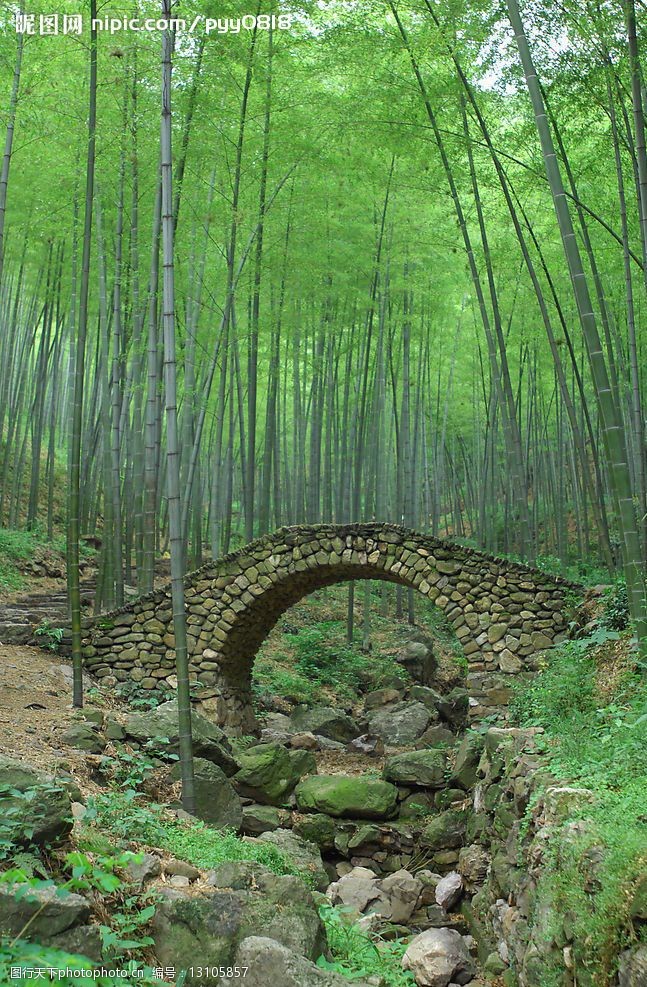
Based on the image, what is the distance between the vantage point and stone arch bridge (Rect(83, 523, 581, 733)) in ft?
23.4

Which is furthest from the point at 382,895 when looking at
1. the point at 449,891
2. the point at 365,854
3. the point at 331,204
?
the point at 331,204

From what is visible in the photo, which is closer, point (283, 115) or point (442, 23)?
point (442, 23)

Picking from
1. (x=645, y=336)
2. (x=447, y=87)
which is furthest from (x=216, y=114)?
(x=645, y=336)

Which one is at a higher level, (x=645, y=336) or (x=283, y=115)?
(x=283, y=115)

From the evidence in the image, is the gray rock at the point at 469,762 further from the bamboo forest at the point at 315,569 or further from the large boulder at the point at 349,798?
the large boulder at the point at 349,798

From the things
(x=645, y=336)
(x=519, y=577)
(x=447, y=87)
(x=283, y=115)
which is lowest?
(x=519, y=577)

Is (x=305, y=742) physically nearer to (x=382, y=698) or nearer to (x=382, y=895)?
(x=382, y=698)

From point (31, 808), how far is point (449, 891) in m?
3.09

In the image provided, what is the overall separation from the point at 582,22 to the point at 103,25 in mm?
3386

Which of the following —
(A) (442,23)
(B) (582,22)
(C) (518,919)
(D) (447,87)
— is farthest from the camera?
(D) (447,87)

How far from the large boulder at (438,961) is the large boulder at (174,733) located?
79.7 inches

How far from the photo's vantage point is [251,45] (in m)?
6.69

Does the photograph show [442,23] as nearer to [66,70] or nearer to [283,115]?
[283,115]

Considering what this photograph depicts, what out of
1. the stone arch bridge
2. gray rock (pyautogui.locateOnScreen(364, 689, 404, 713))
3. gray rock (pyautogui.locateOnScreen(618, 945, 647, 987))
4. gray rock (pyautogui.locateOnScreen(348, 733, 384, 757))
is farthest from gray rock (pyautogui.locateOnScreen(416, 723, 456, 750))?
gray rock (pyautogui.locateOnScreen(618, 945, 647, 987))
